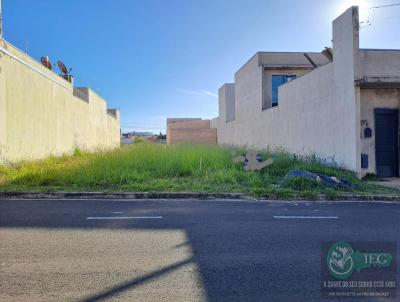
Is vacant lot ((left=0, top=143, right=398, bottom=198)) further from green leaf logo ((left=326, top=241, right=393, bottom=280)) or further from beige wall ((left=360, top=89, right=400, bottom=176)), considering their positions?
green leaf logo ((left=326, top=241, right=393, bottom=280))

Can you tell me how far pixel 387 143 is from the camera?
38.0 feet

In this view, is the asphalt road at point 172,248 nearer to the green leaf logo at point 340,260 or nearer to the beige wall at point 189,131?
the green leaf logo at point 340,260

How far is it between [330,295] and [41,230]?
4512 mm

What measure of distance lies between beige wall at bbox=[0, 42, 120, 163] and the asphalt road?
231 inches

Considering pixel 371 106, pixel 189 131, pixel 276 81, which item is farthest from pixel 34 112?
pixel 189 131

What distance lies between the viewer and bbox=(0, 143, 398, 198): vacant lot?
862 centimetres

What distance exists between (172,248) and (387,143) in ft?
35.6

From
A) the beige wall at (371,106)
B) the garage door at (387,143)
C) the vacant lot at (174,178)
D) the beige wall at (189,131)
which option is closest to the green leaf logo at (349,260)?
the vacant lot at (174,178)

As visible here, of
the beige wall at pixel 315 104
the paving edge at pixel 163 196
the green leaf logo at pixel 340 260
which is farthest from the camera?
the beige wall at pixel 315 104

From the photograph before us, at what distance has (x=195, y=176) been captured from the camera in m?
10.6

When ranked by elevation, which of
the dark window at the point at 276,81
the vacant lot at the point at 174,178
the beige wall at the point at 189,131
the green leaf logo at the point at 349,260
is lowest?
the green leaf logo at the point at 349,260

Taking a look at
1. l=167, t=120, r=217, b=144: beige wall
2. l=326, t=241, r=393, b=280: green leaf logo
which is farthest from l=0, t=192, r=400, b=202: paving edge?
l=167, t=120, r=217, b=144: beige wall

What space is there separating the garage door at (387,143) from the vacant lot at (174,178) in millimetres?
1980

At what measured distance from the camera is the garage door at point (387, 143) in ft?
37.7
